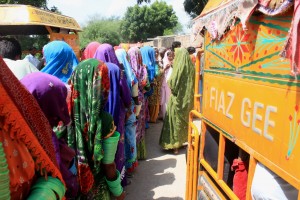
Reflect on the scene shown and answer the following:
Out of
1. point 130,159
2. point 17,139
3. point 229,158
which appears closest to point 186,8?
point 130,159

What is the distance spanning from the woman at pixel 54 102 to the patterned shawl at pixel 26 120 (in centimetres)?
34

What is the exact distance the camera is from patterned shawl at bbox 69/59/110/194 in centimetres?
188

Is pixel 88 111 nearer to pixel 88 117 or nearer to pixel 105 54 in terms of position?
pixel 88 117

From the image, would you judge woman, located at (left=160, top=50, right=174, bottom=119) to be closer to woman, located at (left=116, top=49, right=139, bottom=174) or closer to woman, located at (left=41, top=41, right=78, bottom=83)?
woman, located at (left=116, top=49, right=139, bottom=174)

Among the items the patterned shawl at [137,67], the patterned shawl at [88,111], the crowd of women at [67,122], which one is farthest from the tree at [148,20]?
the patterned shawl at [88,111]

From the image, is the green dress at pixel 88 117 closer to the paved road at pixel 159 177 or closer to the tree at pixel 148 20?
the paved road at pixel 159 177

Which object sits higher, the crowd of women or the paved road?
the crowd of women

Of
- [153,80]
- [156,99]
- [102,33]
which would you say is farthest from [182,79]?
[102,33]

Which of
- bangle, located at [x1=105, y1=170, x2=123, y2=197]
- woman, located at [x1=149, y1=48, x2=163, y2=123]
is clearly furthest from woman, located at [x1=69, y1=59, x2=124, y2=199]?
woman, located at [x1=149, y1=48, x2=163, y2=123]

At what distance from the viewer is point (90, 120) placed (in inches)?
74.4

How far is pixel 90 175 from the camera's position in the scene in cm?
199

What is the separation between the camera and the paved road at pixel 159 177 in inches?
131

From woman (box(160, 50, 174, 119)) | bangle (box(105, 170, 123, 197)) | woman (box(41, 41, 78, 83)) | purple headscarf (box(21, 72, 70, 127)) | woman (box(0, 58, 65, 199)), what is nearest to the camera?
woman (box(0, 58, 65, 199))

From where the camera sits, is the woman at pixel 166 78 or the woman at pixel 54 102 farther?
the woman at pixel 166 78
